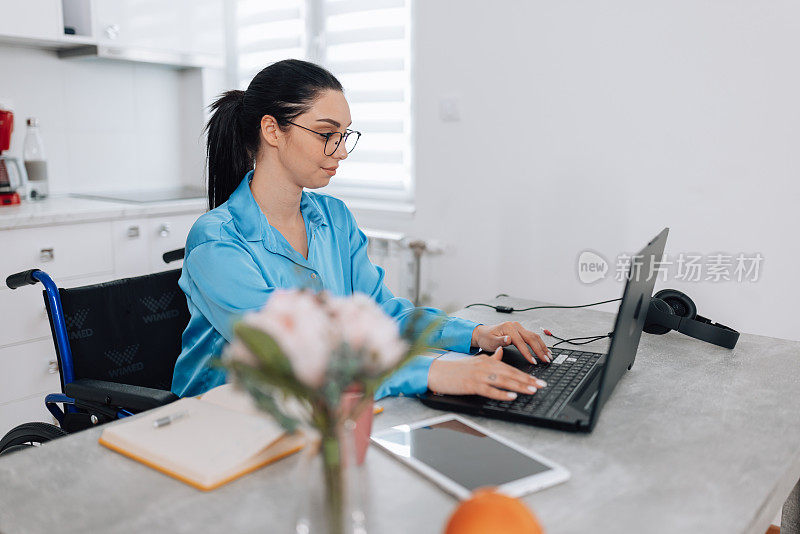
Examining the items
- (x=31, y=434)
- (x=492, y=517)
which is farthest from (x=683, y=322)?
(x=31, y=434)

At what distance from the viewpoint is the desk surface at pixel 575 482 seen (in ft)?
2.50

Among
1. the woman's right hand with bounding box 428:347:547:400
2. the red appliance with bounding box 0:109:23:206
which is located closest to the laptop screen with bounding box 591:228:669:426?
the woman's right hand with bounding box 428:347:547:400

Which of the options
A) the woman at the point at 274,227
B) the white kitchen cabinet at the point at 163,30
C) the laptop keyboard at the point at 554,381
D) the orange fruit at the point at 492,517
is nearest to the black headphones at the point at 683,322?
the laptop keyboard at the point at 554,381

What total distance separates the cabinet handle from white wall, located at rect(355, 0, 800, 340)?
1243mm

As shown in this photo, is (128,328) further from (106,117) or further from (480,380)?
(106,117)

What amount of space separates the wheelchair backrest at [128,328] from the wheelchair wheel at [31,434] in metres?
0.12

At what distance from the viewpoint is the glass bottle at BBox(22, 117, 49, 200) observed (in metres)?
2.83

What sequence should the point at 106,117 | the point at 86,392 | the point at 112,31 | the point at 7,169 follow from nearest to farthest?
1. the point at 86,392
2. the point at 7,169
3. the point at 112,31
4. the point at 106,117

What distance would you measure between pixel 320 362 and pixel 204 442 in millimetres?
452

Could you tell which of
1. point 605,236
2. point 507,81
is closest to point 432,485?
point 605,236

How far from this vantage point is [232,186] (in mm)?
1644

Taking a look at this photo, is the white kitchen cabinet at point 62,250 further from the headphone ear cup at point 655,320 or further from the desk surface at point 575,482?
the headphone ear cup at point 655,320

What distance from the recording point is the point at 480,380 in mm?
1089

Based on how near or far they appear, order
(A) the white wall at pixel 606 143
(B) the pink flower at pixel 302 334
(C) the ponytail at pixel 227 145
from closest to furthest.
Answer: (B) the pink flower at pixel 302 334
(C) the ponytail at pixel 227 145
(A) the white wall at pixel 606 143
